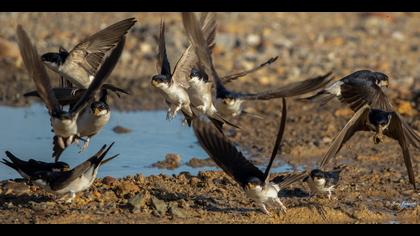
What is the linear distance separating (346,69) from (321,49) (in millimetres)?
1136

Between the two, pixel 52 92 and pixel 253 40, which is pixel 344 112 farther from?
pixel 52 92

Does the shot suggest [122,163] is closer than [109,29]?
No

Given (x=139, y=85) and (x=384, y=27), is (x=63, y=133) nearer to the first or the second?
(x=139, y=85)

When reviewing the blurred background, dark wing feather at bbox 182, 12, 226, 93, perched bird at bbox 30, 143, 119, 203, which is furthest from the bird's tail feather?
the blurred background

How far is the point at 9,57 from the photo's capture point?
41.7ft

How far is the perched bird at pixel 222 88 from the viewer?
633cm

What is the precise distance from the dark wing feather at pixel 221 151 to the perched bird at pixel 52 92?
2.47 ft

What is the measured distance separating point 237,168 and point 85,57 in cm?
201

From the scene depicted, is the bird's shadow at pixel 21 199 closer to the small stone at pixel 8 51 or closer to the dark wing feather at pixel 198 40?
the dark wing feather at pixel 198 40

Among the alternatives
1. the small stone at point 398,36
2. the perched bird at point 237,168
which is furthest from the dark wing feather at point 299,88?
the small stone at point 398,36

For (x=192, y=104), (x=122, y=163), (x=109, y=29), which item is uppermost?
(x=109, y=29)

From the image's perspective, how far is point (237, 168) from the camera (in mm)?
6891
